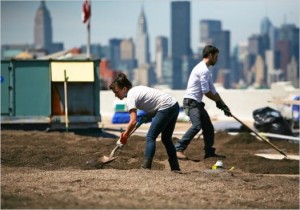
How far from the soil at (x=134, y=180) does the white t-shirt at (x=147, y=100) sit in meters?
0.80

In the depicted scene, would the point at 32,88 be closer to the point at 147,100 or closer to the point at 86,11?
the point at 86,11

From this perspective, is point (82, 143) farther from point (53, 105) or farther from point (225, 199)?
point (225, 199)

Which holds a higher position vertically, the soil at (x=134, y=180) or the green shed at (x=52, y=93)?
the green shed at (x=52, y=93)

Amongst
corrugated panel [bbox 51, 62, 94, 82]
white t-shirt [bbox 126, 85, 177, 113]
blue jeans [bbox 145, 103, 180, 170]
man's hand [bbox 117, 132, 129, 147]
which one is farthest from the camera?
corrugated panel [bbox 51, 62, 94, 82]

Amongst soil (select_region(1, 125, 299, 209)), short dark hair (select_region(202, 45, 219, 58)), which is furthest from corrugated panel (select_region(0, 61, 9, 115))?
short dark hair (select_region(202, 45, 219, 58))

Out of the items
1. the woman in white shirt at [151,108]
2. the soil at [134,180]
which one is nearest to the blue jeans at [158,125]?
the woman in white shirt at [151,108]

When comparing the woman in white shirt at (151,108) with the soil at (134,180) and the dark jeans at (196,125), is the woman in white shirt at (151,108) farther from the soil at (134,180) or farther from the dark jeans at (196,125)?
the dark jeans at (196,125)

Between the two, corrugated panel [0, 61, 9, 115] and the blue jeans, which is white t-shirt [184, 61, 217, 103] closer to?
the blue jeans

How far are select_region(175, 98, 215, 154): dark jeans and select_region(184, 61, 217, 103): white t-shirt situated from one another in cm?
10

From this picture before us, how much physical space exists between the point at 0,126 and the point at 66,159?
6520 mm

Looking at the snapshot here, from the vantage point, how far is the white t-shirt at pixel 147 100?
1002 centimetres

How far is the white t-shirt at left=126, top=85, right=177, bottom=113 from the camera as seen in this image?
10018mm

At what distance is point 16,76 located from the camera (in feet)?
61.4

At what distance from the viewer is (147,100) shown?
10289 millimetres
